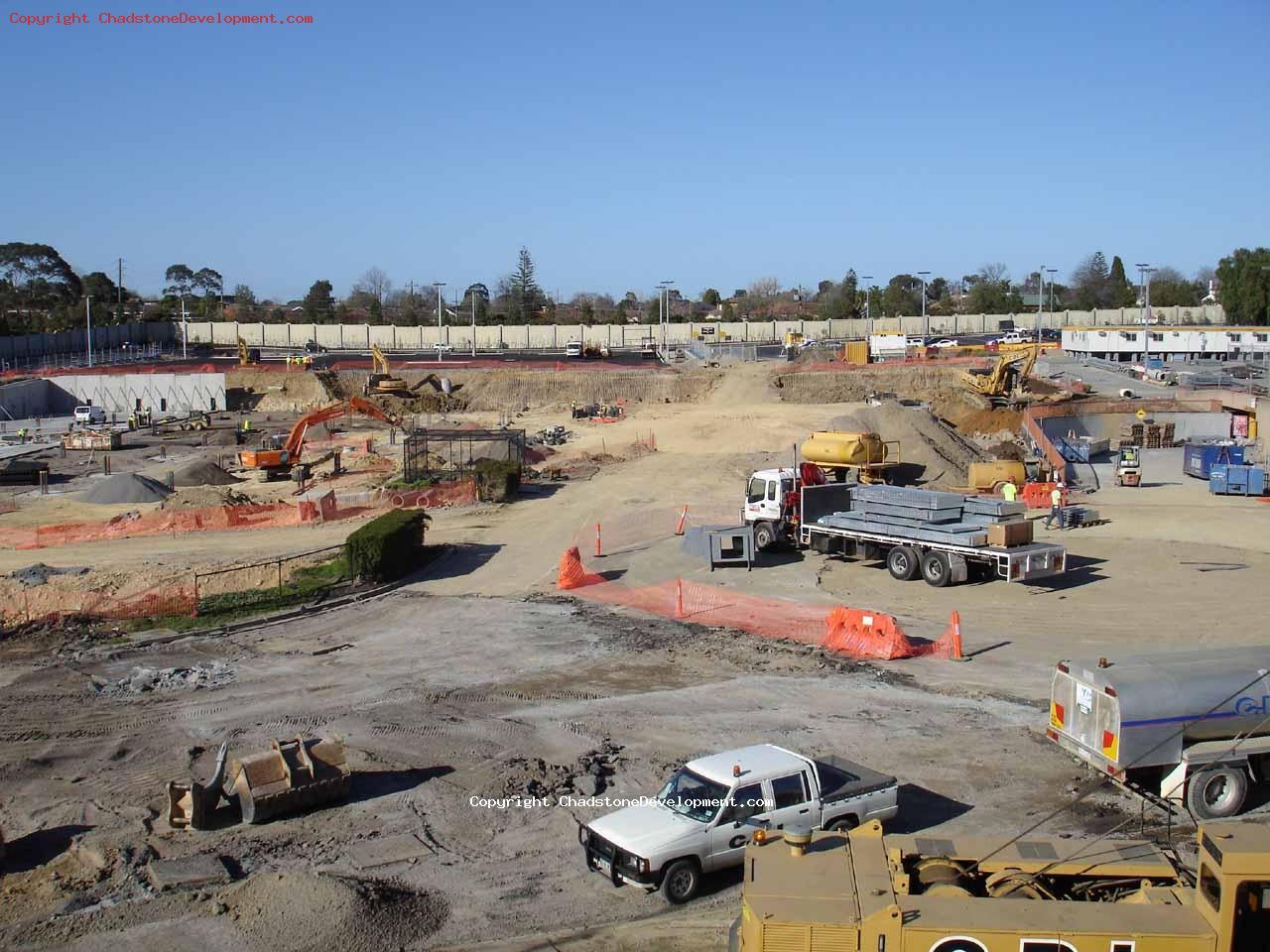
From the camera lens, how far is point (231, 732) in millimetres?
17469

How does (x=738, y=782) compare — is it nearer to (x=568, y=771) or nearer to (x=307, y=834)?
(x=568, y=771)

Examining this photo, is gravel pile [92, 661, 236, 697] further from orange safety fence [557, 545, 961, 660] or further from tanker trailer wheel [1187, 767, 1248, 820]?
tanker trailer wheel [1187, 767, 1248, 820]

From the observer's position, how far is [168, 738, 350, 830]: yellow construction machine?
13781 millimetres

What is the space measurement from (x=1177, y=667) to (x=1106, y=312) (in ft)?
445

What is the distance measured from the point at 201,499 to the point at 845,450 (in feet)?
75.0

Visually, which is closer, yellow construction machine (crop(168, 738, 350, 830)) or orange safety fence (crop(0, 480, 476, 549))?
yellow construction machine (crop(168, 738, 350, 830))

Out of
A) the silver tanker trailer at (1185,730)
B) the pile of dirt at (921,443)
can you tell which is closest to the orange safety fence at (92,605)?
the silver tanker trailer at (1185,730)

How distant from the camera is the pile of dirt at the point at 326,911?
426 inches

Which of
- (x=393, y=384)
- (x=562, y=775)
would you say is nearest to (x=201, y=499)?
(x=562, y=775)

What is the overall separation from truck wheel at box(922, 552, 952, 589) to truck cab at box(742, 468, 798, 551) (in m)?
4.81

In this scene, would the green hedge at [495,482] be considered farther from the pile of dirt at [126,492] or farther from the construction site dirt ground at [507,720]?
the pile of dirt at [126,492]

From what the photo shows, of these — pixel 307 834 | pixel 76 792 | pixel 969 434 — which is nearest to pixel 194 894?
pixel 307 834

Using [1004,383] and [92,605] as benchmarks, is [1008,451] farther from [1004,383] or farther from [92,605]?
[92,605]

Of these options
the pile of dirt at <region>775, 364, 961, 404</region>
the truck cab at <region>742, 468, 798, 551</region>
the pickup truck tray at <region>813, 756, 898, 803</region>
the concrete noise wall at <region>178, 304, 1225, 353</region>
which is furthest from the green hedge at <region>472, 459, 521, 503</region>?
the concrete noise wall at <region>178, 304, 1225, 353</region>
